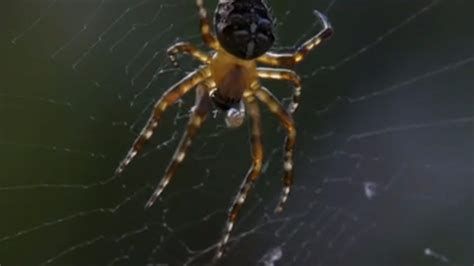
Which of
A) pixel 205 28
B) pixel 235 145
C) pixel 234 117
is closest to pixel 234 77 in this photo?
pixel 234 117

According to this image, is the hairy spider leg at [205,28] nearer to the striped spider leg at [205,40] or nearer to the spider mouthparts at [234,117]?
the striped spider leg at [205,40]

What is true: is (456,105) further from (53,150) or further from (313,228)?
(53,150)

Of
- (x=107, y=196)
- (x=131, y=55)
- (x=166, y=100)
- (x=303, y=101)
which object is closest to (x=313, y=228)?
(x=303, y=101)

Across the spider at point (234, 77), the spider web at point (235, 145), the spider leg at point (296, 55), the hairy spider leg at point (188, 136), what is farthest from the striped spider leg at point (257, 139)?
the spider web at point (235, 145)

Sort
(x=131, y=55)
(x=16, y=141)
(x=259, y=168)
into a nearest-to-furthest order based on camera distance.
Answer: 1. (x=259, y=168)
2. (x=131, y=55)
3. (x=16, y=141)

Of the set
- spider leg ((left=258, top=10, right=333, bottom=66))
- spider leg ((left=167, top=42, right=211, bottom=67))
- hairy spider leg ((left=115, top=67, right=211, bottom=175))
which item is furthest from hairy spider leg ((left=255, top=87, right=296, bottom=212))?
spider leg ((left=167, top=42, right=211, bottom=67))

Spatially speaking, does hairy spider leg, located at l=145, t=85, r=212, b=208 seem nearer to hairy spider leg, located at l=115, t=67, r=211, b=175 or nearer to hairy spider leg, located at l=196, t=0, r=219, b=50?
hairy spider leg, located at l=115, t=67, r=211, b=175
